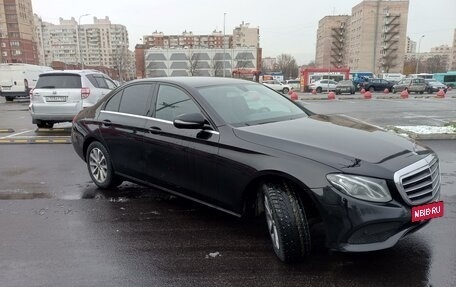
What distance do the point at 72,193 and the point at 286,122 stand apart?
3.26 metres

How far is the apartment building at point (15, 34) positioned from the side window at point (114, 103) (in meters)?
105

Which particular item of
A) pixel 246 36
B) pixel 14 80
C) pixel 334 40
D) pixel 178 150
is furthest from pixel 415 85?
pixel 246 36

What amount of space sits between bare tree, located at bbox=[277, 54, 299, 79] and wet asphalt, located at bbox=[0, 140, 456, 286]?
383 feet

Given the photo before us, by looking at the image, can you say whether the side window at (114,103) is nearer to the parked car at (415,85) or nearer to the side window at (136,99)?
the side window at (136,99)

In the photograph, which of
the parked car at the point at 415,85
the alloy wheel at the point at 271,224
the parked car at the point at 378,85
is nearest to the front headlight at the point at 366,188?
the alloy wheel at the point at 271,224

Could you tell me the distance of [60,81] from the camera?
10.5 metres

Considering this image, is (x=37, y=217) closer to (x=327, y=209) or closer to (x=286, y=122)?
(x=286, y=122)

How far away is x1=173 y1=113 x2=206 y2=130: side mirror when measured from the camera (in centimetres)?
381

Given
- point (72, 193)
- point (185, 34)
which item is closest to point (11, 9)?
point (185, 34)

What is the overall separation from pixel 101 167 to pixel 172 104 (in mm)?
1741

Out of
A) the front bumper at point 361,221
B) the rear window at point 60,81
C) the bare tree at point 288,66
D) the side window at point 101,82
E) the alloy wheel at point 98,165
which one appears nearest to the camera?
the front bumper at point 361,221

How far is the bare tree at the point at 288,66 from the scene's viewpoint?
400ft

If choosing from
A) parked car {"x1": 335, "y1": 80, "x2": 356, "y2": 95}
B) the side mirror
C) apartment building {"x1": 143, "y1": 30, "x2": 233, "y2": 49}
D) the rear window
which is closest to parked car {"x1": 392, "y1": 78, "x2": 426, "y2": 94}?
parked car {"x1": 335, "y1": 80, "x2": 356, "y2": 95}

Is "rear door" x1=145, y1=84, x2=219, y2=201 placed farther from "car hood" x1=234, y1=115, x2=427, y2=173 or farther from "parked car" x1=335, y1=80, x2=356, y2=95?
"parked car" x1=335, y1=80, x2=356, y2=95
